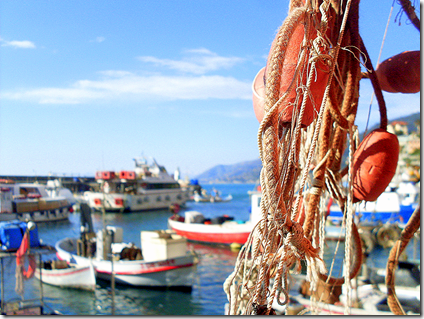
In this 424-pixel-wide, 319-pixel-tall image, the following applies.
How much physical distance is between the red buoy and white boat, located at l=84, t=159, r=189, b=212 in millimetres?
41834

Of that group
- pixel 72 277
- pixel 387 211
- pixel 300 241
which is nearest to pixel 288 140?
pixel 300 241

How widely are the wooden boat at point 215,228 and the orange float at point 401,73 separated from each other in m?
16.9

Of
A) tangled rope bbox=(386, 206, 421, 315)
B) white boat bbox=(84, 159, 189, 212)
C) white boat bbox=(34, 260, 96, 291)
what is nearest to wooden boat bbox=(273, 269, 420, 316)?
tangled rope bbox=(386, 206, 421, 315)

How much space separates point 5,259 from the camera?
7.35 m

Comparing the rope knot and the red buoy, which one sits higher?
the red buoy

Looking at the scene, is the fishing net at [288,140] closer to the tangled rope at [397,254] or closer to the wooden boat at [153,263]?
the tangled rope at [397,254]

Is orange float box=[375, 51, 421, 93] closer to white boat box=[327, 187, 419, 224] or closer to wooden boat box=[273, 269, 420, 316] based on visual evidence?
wooden boat box=[273, 269, 420, 316]

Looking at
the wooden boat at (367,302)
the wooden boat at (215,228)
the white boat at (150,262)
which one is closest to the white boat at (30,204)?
the wooden boat at (215,228)

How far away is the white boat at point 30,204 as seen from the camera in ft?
101

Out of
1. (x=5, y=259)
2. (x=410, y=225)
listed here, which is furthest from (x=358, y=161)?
(x=5, y=259)

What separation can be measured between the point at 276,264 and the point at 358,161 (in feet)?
4.11

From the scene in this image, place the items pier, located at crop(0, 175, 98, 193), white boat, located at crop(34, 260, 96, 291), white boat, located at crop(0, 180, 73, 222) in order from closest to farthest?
white boat, located at crop(34, 260, 96, 291), white boat, located at crop(0, 180, 73, 222), pier, located at crop(0, 175, 98, 193)

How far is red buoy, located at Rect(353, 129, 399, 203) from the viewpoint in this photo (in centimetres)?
275

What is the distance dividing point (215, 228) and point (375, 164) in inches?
826
